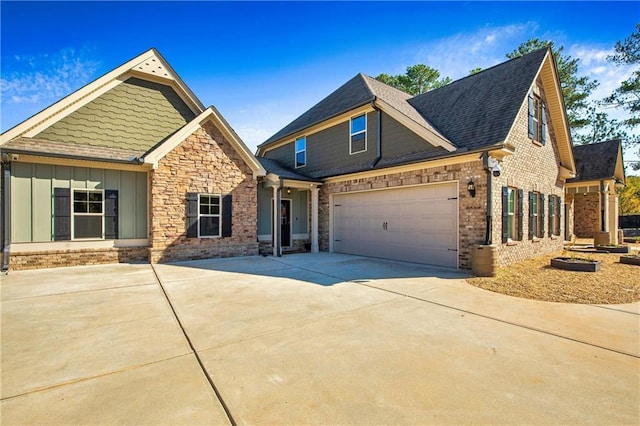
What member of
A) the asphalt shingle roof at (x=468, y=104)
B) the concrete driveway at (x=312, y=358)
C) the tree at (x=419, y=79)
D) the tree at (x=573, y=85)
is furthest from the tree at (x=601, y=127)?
the concrete driveway at (x=312, y=358)

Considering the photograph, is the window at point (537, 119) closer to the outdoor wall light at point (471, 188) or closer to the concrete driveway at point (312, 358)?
the outdoor wall light at point (471, 188)

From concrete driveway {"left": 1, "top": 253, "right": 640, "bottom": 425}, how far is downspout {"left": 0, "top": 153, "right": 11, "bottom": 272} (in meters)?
3.07

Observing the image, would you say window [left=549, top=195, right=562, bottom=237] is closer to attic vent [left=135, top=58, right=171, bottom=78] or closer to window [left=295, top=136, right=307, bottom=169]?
window [left=295, top=136, right=307, bottom=169]

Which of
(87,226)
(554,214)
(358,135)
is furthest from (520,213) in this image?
(87,226)

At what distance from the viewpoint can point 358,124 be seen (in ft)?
39.2

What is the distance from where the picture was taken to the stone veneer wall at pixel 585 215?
60.5ft

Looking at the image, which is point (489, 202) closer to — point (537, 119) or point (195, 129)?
point (537, 119)

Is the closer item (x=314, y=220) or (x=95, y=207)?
(x=95, y=207)

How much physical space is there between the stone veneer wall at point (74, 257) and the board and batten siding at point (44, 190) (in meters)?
0.41

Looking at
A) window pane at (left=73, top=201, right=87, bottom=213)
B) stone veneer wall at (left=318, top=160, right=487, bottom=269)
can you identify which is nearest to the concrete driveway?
stone veneer wall at (left=318, top=160, right=487, bottom=269)

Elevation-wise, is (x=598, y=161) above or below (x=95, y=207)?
above

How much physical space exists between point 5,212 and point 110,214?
2.27 meters

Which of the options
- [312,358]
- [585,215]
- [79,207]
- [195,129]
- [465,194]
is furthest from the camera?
A: [585,215]

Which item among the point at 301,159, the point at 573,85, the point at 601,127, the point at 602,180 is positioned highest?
the point at 573,85
